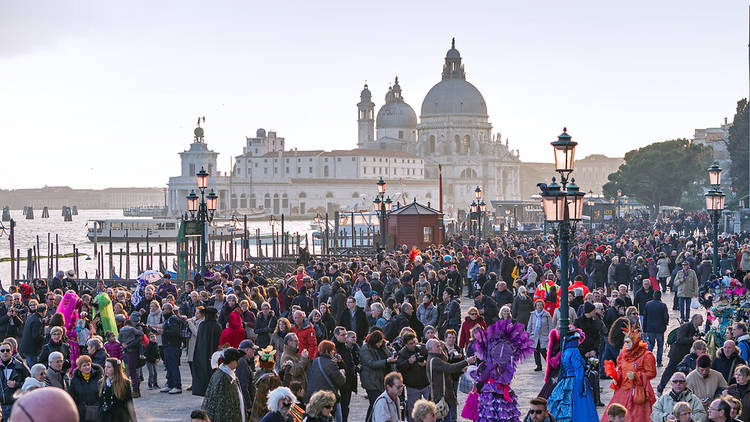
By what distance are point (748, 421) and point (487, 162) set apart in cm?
14282

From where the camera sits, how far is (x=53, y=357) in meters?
8.88

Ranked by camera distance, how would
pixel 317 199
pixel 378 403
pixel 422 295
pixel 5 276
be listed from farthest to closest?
pixel 317 199 < pixel 5 276 < pixel 422 295 < pixel 378 403

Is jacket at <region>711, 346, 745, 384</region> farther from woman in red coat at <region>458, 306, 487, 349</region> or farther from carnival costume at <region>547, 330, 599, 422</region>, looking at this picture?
woman in red coat at <region>458, 306, 487, 349</region>

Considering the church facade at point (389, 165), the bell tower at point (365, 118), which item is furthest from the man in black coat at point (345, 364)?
the bell tower at point (365, 118)

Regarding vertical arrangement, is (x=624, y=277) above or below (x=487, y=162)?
below

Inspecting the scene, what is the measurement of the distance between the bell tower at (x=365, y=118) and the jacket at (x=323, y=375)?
151 metres

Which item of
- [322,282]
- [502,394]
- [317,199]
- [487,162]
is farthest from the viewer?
[487,162]

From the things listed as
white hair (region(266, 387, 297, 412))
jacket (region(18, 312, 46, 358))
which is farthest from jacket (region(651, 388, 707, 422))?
jacket (region(18, 312, 46, 358))

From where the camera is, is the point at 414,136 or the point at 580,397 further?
the point at 414,136

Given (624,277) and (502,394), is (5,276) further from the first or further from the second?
(502,394)

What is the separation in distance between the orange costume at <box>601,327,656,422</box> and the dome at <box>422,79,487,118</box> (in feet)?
445

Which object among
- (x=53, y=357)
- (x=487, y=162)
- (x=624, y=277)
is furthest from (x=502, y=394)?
(x=487, y=162)

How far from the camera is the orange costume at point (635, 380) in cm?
881

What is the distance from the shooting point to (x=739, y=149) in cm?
5994
